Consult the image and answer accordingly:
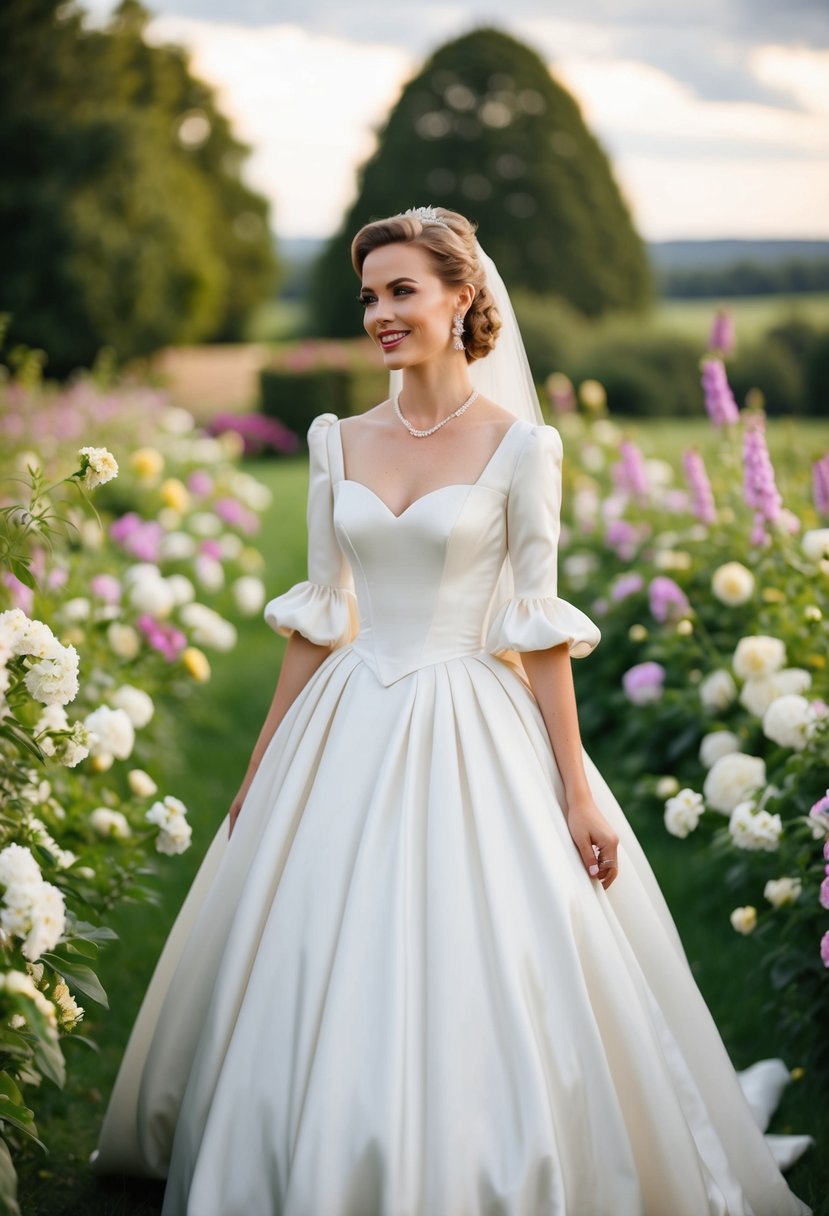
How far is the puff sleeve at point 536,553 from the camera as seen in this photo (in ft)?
8.62

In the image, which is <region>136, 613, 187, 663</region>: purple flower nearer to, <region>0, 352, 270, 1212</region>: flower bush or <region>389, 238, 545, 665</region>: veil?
<region>0, 352, 270, 1212</region>: flower bush

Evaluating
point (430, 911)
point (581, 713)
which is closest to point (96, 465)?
point (430, 911)

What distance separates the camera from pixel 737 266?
58.0 ft

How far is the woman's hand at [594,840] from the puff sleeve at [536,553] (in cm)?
33

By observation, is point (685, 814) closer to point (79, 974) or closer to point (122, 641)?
point (79, 974)

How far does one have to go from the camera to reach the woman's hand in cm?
255

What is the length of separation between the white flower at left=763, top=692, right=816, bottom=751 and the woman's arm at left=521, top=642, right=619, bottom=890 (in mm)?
926

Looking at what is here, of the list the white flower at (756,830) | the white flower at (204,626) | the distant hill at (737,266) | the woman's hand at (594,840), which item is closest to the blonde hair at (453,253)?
the woman's hand at (594,840)

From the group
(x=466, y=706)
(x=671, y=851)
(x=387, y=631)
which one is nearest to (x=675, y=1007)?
(x=466, y=706)

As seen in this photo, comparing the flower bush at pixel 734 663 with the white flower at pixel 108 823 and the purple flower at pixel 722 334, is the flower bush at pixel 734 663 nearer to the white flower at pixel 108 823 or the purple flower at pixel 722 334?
the purple flower at pixel 722 334

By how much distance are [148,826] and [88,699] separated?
646 millimetres

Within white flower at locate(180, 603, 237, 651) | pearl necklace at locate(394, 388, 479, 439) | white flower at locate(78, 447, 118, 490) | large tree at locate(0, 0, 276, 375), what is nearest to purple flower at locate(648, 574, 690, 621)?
white flower at locate(180, 603, 237, 651)

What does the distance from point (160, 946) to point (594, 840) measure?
225cm

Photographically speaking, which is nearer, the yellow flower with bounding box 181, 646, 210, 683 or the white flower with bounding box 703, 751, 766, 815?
the white flower with bounding box 703, 751, 766, 815
